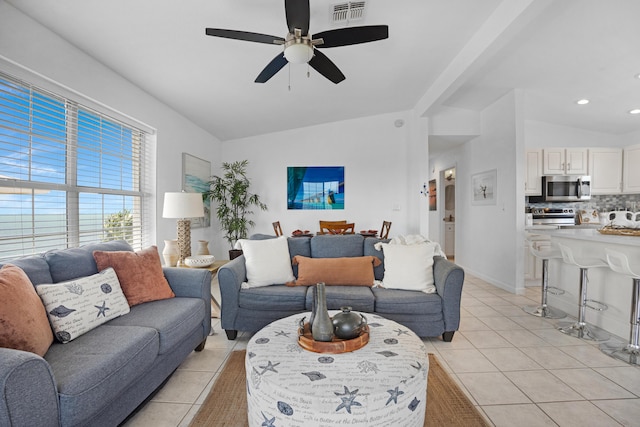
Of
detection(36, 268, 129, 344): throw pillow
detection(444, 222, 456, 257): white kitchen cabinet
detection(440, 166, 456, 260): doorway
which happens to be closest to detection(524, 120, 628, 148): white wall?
detection(440, 166, 456, 260): doorway

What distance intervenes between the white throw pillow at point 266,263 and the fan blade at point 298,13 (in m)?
1.85

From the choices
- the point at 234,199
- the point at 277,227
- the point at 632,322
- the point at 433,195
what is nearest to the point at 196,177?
the point at 234,199

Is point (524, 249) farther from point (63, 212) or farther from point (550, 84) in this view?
point (63, 212)

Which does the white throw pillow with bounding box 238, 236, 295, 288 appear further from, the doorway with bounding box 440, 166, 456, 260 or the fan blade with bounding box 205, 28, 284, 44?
the doorway with bounding box 440, 166, 456, 260

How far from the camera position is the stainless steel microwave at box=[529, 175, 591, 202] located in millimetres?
4805

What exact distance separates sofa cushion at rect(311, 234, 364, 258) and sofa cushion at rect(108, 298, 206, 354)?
4.14 ft

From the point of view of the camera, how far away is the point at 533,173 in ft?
16.0

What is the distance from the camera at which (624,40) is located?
2.82 meters

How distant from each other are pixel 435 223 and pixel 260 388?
6997 mm

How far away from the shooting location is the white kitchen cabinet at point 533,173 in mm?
4840

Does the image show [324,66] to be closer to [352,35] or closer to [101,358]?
[352,35]

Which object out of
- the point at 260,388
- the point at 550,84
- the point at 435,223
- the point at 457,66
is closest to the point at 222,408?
the point at 260,388

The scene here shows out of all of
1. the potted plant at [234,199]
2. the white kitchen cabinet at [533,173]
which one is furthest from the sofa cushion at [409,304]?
the white kitchen cabinet at [533,173]

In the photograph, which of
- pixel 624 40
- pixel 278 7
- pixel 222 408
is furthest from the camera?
pixel 624 40
